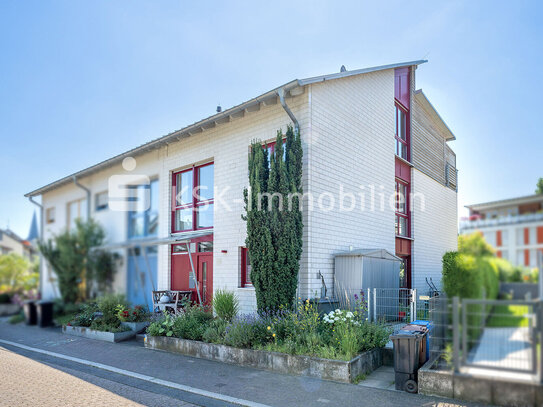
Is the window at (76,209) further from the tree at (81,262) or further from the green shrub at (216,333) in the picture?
the green shrub at (216,333)

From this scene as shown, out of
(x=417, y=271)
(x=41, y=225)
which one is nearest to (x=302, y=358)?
(x=417, y=271)

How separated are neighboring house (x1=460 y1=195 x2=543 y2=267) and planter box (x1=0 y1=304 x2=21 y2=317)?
18.3 m

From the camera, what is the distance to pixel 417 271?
47.4 feet

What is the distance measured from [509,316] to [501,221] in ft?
1.34

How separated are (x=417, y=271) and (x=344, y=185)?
5335 mm

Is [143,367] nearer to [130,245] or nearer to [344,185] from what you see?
[130,245]

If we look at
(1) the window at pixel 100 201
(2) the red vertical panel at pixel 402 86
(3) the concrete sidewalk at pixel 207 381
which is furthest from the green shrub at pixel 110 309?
(2) the red vertical panel at pixel 402 86

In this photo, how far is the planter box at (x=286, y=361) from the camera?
6.95 meters

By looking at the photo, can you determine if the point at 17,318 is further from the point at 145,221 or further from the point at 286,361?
the point at 286,361

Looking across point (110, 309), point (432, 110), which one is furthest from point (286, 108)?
point (432, 110)

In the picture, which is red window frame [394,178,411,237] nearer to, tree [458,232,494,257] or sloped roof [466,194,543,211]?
sloped roof [466,194,543,211]

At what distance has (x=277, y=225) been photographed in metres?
9.18

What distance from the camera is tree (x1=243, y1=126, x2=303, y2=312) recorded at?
29.8 ft

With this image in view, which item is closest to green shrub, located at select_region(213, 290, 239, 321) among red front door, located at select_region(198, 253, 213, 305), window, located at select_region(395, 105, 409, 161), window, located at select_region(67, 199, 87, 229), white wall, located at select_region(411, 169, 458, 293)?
red front door, located at select_region(198, 253, 213, 305)
